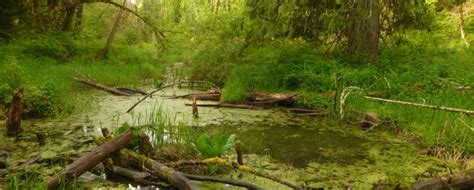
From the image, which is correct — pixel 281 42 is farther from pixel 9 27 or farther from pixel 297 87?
pixel 9 27

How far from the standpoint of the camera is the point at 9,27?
1299 cm

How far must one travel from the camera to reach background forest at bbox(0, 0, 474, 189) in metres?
6.54

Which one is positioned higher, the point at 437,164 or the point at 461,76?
the point at 461,76

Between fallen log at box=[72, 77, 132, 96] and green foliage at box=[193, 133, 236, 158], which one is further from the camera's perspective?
fallen log at box=[72, 77, 132, 96]

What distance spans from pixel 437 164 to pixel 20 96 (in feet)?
15.5

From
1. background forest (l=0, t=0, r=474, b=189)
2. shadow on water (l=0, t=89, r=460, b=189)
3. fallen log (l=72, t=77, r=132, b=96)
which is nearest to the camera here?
shadow on water (l=0, t=89, r=460, b=189)

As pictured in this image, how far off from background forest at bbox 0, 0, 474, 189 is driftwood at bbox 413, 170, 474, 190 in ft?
3.52

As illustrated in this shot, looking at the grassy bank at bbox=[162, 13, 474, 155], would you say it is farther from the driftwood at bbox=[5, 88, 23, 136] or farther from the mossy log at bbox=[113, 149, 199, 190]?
the driftwood at bbox=[5, 88, 23, 136]

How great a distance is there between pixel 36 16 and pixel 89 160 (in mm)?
10816

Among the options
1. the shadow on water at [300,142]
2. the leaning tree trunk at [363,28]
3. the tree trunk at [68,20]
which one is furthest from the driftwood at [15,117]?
the tree trunk at [68,20]

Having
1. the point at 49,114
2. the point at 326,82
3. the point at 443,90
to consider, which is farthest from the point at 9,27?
the point at 443,90

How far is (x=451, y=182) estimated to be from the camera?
12.6 feet

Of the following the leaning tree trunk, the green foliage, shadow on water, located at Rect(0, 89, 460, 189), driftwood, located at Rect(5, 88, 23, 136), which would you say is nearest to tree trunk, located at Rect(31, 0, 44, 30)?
shadow on water, located at Rect(0, 89, 460, 189)

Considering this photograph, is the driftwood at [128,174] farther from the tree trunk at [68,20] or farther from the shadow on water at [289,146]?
the tree trunk at [68,20]
